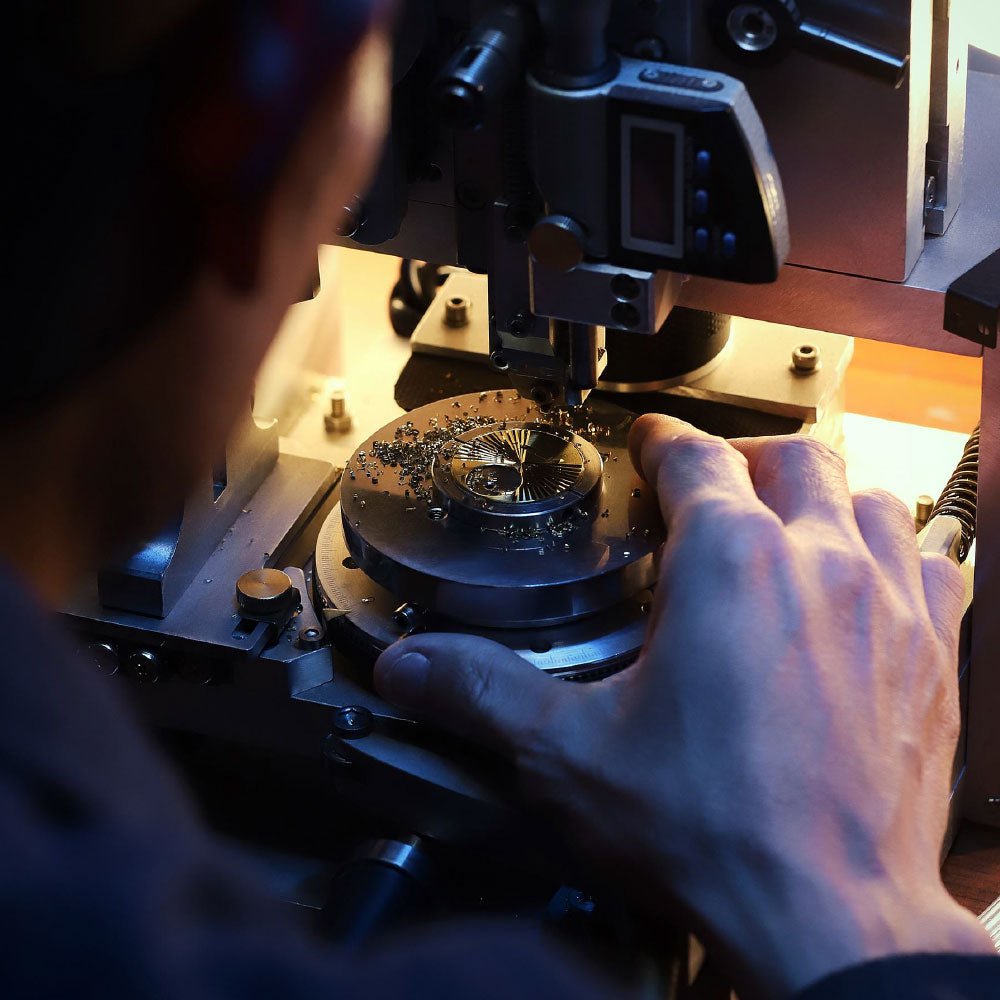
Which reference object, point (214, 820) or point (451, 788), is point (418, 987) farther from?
point (214, 820)

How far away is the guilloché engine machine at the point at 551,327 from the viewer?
3.47ft

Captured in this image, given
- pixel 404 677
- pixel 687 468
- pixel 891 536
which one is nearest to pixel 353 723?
pixel 404 677

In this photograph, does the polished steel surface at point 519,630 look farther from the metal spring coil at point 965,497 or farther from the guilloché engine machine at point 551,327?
the metal spring coil at point 965,497

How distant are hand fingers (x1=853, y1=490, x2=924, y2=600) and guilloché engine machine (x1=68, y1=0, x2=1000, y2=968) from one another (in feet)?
0.37

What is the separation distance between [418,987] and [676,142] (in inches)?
24.4

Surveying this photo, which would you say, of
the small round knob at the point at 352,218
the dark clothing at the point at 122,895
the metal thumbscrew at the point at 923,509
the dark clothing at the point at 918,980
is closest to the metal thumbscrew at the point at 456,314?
the small round knob at the point at 352,218

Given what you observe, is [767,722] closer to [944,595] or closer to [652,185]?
[944,595]

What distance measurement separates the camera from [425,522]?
131cm

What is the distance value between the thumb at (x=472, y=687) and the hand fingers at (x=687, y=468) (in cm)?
18

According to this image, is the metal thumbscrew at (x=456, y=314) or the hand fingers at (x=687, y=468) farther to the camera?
the metal thumbscrew at (x=456, y=314)

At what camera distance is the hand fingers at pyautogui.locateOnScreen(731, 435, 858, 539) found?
3.94ft

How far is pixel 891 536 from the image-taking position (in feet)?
3.97

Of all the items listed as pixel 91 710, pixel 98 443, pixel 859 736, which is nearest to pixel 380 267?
pixel 859 736

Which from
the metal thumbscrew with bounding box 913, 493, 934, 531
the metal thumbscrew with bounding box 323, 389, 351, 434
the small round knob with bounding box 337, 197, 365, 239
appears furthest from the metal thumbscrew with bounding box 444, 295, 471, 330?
the metal thumbscrew with bounding box 913, 493, 934, 531
